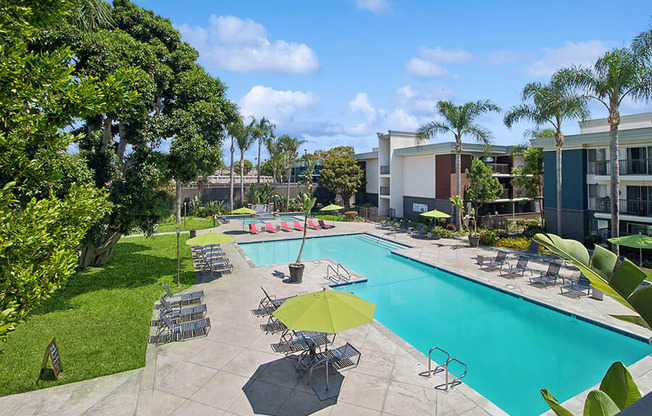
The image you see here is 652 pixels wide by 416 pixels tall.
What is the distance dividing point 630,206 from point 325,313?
77.1ft

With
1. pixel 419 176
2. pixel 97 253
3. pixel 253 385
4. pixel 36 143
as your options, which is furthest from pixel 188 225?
pixel 36 143

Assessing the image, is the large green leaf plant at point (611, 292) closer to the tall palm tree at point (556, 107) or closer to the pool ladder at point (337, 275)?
the pool ladder at point (337, 275)

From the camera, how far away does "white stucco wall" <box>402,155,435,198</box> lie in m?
32.5

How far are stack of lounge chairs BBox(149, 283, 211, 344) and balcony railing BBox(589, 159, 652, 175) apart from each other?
2492 cm

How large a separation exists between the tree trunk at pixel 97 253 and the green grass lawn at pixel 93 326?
0.54m

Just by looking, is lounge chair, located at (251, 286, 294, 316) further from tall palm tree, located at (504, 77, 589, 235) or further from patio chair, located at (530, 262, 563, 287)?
tall palm tree, located at (504, 77, 589, 235)

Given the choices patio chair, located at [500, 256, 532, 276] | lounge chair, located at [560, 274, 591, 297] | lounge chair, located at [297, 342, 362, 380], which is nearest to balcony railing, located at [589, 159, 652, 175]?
patio chair, located at [500, 256, 532, 276]

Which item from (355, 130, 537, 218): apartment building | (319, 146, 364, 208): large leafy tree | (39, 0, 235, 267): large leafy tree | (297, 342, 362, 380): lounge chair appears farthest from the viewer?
(319, 146, 364, 208): large leafy tree

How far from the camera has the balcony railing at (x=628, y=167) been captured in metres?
20.4

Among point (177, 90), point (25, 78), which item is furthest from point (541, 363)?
point (177, 90)

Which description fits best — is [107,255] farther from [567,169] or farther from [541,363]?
[567,169]

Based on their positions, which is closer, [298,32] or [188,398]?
[188,398]

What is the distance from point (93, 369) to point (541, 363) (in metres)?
12.3

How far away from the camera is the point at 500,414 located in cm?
717
